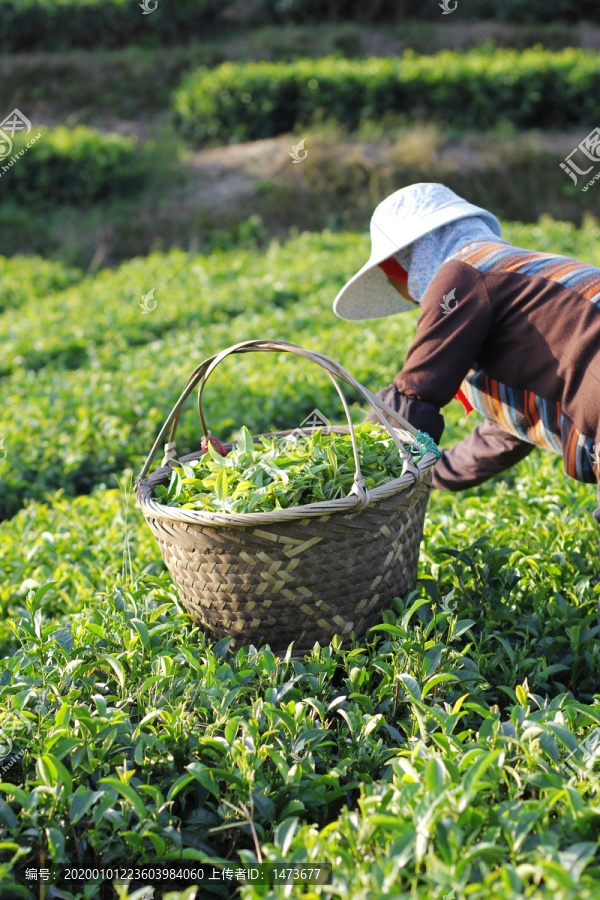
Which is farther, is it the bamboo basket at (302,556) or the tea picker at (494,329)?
the tea picker at (494,329)

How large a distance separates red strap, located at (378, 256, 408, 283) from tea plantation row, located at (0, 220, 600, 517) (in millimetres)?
1662

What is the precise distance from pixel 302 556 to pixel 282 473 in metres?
0.21

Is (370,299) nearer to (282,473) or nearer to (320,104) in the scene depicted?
(282,473)

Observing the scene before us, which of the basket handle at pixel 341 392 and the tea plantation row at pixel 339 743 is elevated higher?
the basket handle at pixel 341 392

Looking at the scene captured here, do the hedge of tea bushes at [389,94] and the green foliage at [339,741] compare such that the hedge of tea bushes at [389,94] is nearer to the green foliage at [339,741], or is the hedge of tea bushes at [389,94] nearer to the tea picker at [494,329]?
the tea picker at [494,329]

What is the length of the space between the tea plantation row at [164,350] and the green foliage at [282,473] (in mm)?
1820

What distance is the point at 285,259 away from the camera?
835 centimetres

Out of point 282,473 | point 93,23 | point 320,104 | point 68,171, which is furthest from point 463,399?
point 93,23

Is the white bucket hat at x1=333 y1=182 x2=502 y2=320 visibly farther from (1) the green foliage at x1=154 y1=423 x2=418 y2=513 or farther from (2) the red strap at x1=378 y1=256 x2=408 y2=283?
(1) the green foliage at x1=154 y1=423 x2=418 y2=513

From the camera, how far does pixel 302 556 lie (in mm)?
1680

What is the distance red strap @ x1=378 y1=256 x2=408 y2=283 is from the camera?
2.30 metres

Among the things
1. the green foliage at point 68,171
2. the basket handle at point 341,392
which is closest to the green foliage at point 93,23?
the green foliage at point 68,171

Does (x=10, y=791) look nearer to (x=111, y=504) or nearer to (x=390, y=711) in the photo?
(x=390, y=711)

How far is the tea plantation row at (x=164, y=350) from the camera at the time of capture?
13.0ft
